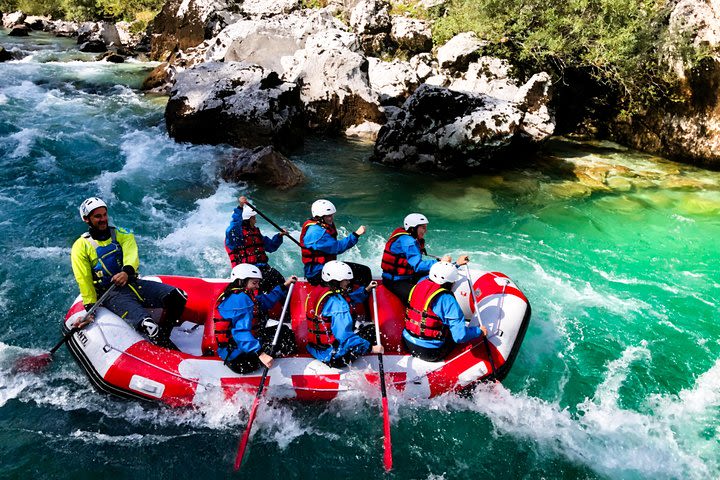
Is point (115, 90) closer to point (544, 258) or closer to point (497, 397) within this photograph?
point (544, 258)

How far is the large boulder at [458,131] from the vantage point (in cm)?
1087

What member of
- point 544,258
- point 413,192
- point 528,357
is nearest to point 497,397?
point 528,357

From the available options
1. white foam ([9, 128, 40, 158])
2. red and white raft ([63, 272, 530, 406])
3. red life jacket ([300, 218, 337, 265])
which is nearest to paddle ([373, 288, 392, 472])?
red and white raft ([63, 272, 530, 406])

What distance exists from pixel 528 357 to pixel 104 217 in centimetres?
492

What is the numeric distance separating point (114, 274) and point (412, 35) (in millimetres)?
14026

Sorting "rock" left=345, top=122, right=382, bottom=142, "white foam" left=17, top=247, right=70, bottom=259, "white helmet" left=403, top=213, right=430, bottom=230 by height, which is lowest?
"white foam" left=17, top=247, right=70, bottom=259

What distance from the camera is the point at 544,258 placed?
8078 mm

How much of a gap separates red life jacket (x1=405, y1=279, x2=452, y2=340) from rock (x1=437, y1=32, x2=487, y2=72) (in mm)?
10742

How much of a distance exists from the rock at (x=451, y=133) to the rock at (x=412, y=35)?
5.94 metres

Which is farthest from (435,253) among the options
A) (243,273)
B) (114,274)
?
(114,274)

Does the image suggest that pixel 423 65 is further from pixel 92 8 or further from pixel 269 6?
pixel 92 8

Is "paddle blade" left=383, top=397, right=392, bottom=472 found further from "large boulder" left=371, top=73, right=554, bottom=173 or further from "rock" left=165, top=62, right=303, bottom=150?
"rock" left=165, top=62, right=303, bottom=150

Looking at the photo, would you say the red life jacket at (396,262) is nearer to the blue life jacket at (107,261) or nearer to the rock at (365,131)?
the blue life jacket at (107,261)

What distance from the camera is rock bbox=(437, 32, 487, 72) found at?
13805 millimetres
